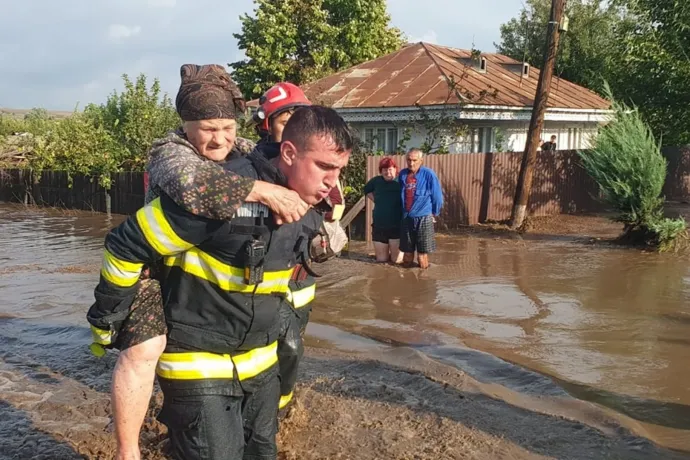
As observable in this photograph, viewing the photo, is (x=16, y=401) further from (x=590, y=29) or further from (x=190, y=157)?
(x=590, y=29)

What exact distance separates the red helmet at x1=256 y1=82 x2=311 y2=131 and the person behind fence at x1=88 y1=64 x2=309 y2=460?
83 centimetres

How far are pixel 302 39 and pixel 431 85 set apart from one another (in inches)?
593

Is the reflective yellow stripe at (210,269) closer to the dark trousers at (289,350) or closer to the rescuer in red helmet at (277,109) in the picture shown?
Answer: the dark trousers at (289,350)

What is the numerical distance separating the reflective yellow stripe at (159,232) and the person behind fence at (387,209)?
26.6 feet

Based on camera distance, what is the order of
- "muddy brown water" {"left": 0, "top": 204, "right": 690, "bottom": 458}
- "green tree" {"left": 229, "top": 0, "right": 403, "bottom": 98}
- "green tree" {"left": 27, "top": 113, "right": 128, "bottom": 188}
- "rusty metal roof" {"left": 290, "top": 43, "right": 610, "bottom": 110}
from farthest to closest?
"green tree" {"left": 229, "top": 0, "right": 403, "bottom": 98} → "green tree" {"left": 27, "top": 113, "right": 128, "bottom": 188} → "rusty metal roof" {"left": 290, "top": 43, "right": 610, "bottom": 110} → "muddy brown water" {"left": 0, "top": 204, "right": 690, "bottom": 458}

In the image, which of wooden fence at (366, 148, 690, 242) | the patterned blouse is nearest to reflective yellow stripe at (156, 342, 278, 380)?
the patterned blouse

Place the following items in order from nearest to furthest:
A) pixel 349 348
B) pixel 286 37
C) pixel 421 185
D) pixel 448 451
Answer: pixel 448 451, pixel 349 348, pixel 421 185, pixel 286 37

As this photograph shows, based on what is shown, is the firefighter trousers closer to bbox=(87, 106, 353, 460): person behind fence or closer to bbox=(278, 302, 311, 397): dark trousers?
bbox=(278, 302, 311, 397): dark trousers

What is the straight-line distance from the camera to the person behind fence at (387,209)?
414 inches

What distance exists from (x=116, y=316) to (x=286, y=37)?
3094 centimetres

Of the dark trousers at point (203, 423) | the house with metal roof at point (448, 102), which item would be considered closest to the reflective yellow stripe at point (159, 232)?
the dark trousers at point (203, 423)

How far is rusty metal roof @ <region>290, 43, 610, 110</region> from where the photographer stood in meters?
18.9

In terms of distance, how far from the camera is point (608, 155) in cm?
1252

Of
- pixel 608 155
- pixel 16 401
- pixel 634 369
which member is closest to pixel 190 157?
pixel 16 401
